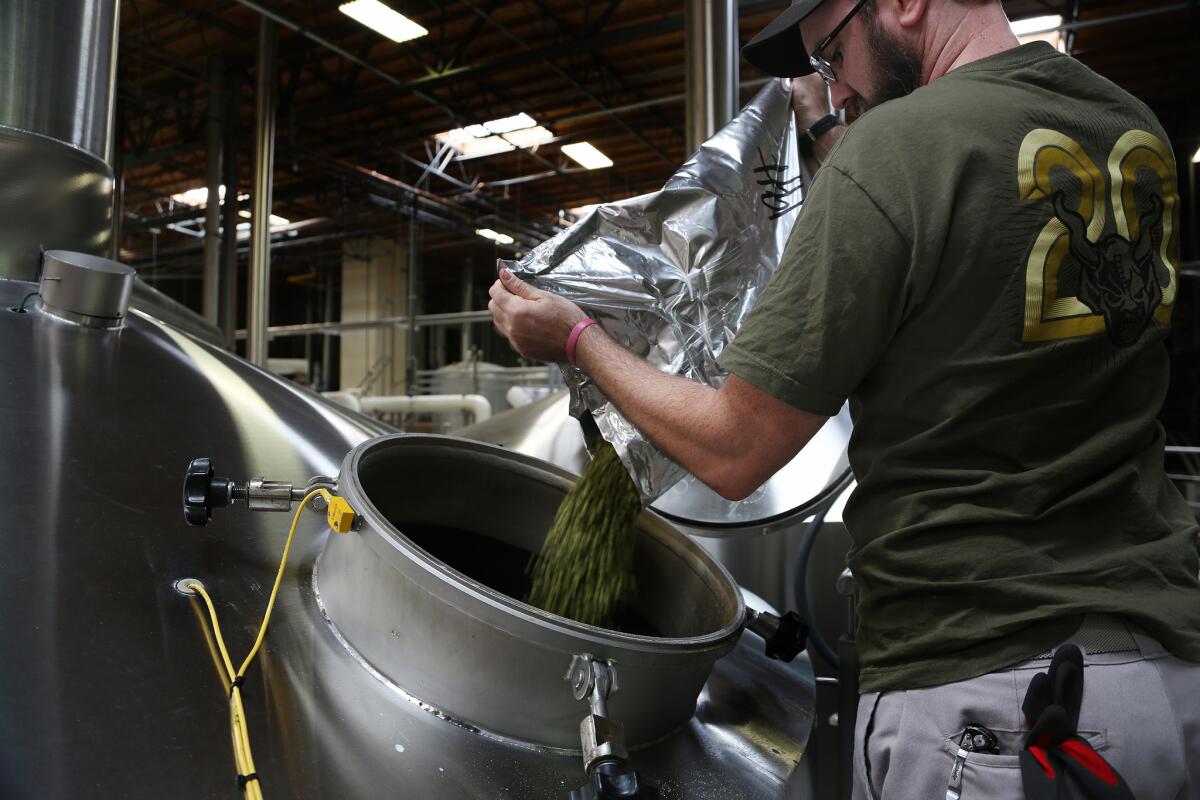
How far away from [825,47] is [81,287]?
1.11 meters

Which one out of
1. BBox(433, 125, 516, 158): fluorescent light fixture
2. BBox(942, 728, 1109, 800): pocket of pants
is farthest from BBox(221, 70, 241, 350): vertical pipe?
BBox(942, 728, 1109, 800): pocket of pants

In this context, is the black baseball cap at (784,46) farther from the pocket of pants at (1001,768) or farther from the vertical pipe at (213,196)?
the vertical pipe at (213,196)

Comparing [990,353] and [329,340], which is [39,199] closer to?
[990,353]

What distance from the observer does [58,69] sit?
4.57 ft

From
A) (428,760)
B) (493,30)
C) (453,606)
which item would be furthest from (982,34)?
(493,30)

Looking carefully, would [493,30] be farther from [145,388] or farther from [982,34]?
[982,34]

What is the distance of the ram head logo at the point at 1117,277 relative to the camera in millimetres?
664

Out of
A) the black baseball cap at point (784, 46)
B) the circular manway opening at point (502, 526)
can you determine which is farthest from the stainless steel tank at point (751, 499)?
the black baseball cap at point (784, 46)

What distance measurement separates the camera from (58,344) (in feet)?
4.04

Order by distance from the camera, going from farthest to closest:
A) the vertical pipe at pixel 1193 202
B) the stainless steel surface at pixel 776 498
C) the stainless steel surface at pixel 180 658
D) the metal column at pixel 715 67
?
the vertical pipe at pixel 1193 202, the metal column at pixel 715 67, the stainless steel surface at pixel 776 498, the stainless steel surface at pixel 180 658

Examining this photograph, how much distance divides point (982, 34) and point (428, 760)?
2.58 feet

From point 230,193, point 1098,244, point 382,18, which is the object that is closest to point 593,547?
point 1098,244

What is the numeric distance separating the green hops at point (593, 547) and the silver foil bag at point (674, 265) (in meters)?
0.05

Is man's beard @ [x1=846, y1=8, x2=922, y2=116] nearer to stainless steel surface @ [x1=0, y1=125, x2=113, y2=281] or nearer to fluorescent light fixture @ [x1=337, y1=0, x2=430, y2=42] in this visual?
stainless steel surface @ [x1=0, y1=125, x2=113, y2=281]
